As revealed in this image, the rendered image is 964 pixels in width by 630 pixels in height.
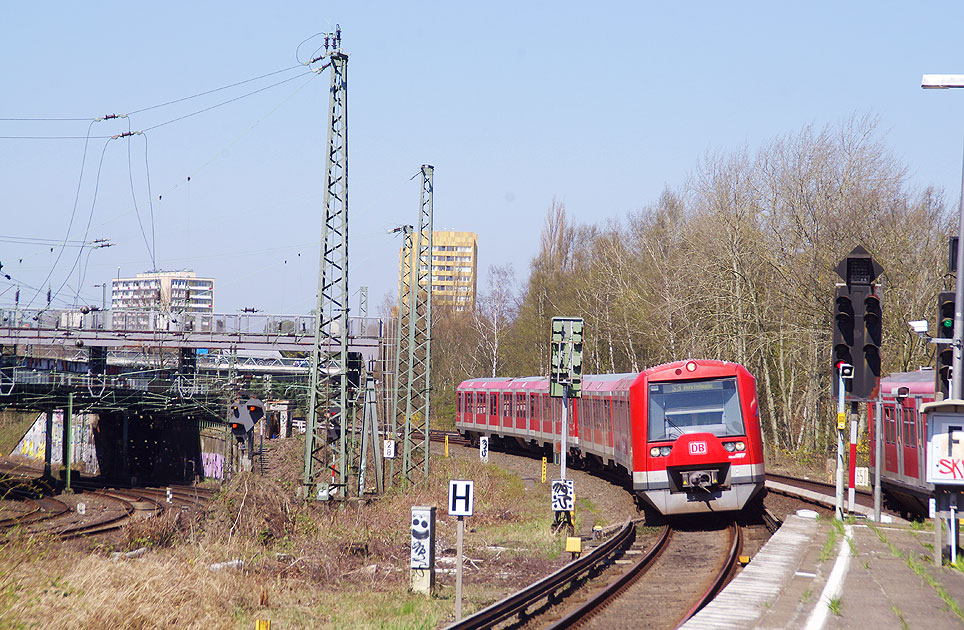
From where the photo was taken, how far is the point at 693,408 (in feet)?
55.8

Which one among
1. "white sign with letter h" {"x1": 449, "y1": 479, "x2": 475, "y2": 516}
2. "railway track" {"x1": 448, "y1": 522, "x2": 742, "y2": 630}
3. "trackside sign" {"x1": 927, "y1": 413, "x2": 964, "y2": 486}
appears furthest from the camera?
"white sign with letter h" {"x1": 449, "y1": 479, "x2": 475, "y2": 516}

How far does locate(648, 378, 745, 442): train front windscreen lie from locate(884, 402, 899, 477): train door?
431cm

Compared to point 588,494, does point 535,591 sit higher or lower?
higher

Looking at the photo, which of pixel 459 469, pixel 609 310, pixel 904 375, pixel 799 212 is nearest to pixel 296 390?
pixel 609 310

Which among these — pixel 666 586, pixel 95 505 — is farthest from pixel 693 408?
pixel 95 505

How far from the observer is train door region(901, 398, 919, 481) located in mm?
17634

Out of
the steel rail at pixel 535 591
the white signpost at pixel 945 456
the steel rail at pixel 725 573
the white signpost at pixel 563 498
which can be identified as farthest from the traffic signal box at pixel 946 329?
Result: the white signpost at pixel 563 498

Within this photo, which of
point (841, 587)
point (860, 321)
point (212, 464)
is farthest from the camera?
point (212, 464)

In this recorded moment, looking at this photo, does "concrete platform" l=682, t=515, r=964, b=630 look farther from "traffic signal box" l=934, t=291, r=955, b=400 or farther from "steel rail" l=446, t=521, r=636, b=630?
"traffic signal box" l=934, t=291, r=955, b=400

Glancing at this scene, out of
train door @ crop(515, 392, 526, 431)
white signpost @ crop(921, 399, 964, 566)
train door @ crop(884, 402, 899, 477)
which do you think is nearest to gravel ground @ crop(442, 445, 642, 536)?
train door @ crop(515, 392, 526, 431)

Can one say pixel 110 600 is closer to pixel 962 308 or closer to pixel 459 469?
pixel 962 308

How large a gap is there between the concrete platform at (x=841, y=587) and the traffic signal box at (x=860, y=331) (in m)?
2.28

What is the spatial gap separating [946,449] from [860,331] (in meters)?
3.21

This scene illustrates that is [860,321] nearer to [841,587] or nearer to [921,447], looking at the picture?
[921,447]
